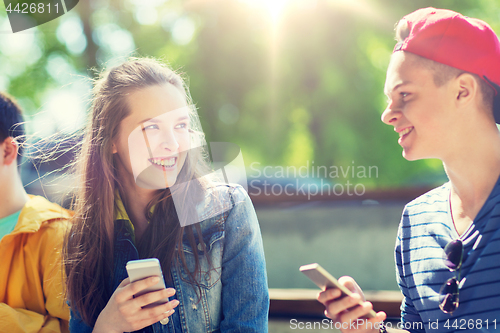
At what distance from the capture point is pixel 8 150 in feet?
6.36

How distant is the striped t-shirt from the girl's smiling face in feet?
2.99

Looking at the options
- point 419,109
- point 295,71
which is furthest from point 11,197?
point 295,71

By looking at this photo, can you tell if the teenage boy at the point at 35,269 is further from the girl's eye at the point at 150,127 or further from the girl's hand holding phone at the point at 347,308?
the girl's hand holding phone at the point at 347,308

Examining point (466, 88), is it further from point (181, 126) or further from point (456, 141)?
point (181, 126)

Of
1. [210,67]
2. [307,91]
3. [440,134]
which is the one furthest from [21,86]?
[440,134]

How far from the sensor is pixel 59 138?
1.84 meters

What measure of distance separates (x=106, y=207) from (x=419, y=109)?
48.6 inches

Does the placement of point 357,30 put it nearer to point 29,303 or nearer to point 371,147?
point 371,147

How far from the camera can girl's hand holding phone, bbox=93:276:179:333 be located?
119 centimetres

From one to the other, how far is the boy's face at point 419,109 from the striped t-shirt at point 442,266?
231mm

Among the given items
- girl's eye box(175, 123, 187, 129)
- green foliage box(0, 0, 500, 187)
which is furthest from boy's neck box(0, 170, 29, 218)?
green foliage box(0, 0, 500, 187)

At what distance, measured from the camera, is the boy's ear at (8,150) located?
192 cm

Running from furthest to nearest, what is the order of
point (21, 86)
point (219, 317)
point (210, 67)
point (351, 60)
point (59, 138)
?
point (351, 60) → point (210, 67) → point (21, 86) → point (59, 138) → point (219, 317)

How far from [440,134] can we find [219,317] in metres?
1.01
